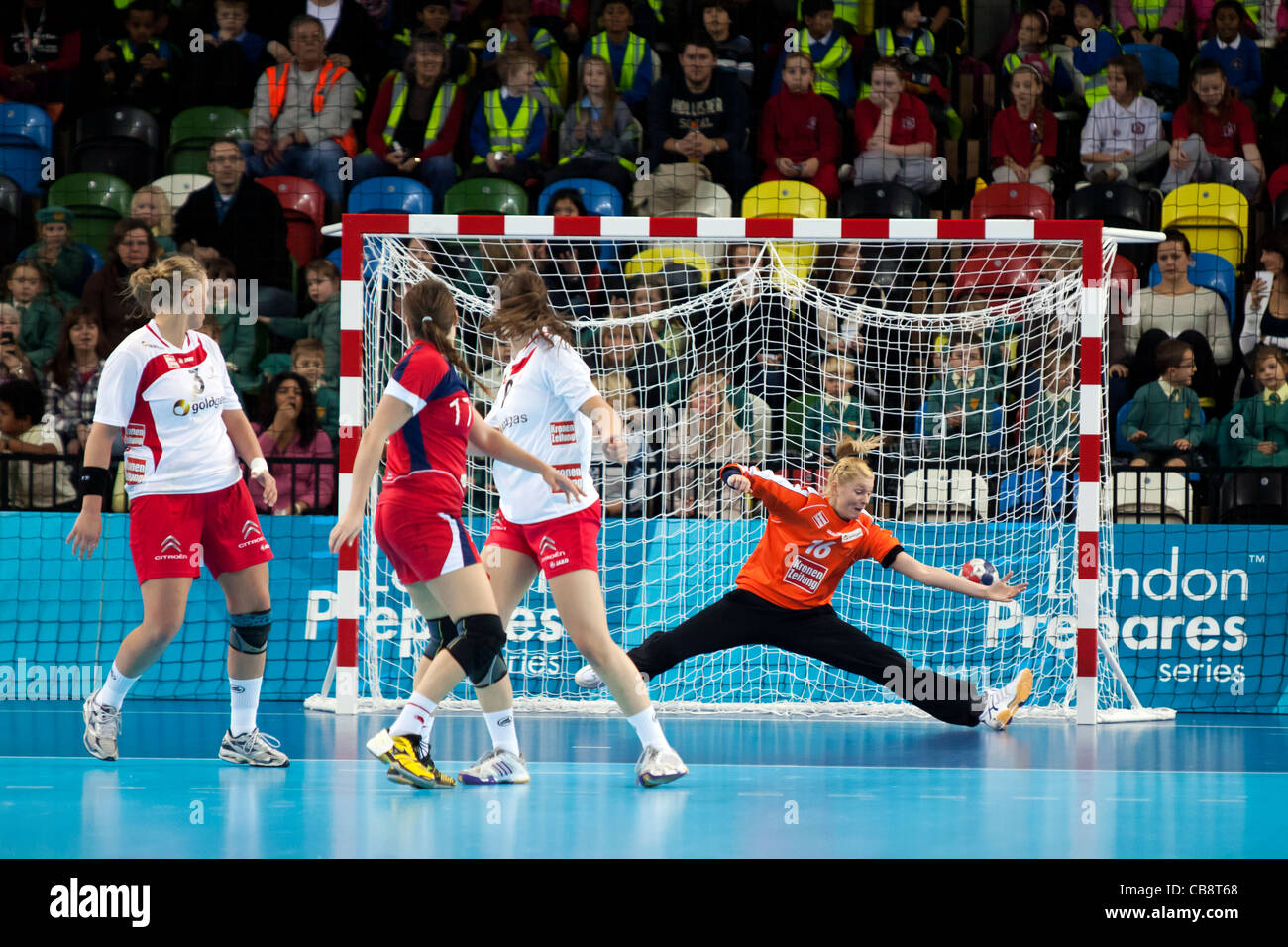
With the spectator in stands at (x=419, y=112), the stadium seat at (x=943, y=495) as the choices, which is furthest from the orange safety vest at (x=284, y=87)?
the stadium seat at (x=943, y=495)

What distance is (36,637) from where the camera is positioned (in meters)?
8.89

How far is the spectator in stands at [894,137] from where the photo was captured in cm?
1237

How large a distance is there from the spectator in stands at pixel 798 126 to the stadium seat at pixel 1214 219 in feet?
9.74

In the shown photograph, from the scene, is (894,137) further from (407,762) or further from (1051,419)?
(407,762)

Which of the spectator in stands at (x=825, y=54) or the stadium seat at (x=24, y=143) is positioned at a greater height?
the spectator in stands at (x=825, y=54)

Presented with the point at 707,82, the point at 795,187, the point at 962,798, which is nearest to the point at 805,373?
the point at 795,187

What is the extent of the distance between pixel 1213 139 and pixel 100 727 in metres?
10.6

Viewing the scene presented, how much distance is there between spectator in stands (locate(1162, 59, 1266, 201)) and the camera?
12.2 metres

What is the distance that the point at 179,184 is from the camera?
40.3 feet

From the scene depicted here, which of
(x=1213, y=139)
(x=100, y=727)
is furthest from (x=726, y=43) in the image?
(x=100, y=727)

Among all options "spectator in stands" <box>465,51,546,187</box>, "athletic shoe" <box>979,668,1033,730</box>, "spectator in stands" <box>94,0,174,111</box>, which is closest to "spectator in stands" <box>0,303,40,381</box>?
"spectator in stands" <box>94,0,174,111</box>

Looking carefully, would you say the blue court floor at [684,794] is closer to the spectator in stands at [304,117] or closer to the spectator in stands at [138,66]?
the spectator in stands at [304,117]

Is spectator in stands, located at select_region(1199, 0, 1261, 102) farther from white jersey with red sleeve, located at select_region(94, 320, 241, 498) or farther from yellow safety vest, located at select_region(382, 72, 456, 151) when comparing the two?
white jersey with red sleeve, located at select_region(94, 320, 241, 498)

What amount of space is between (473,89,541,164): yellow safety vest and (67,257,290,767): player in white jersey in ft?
22.5
